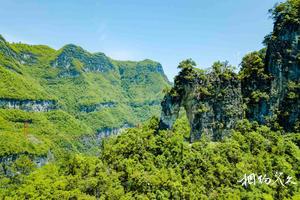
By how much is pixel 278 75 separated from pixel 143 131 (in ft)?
47.7

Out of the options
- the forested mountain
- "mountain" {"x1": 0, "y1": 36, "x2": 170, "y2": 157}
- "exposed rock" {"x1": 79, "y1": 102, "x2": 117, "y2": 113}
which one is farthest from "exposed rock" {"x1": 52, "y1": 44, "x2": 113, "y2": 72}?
the forested mountain

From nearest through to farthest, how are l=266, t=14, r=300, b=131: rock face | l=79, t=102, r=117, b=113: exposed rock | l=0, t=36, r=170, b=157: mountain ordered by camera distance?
l=266, t=14, r=300, b=131: rock face
l=0, t=36, r=170, b=157: mountain
l=79, t=102, r=117, b=113: exposed rock

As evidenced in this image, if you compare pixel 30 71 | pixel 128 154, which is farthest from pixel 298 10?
pixel 30 71

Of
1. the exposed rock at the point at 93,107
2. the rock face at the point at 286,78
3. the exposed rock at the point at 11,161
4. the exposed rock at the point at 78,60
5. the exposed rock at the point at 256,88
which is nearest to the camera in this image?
the rock face at the point at 286,78

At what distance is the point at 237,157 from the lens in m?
29.3

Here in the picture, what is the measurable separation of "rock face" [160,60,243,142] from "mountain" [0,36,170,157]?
50405 mm

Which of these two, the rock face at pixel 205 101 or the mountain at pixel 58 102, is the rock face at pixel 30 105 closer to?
the mountain at pixel 58 102

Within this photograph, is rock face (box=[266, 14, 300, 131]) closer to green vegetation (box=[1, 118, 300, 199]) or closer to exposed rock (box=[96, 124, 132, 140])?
green vegetation (box=[1, 118, 300, 199])

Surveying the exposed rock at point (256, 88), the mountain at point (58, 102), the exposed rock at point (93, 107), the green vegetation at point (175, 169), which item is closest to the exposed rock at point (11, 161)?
the mountain at point (58, 102)

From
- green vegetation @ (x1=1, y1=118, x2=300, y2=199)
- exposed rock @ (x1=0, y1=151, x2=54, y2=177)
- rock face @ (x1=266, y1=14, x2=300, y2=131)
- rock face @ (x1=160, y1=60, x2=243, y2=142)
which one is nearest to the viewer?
green vegetation @ (x1=1, y1=118, x2=300, y2=199)

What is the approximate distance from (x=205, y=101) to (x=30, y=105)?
83.0 metres

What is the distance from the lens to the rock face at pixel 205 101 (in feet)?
105

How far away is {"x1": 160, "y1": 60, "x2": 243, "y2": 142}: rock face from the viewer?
105ft

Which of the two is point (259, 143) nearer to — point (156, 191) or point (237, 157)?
point (237, 157)
